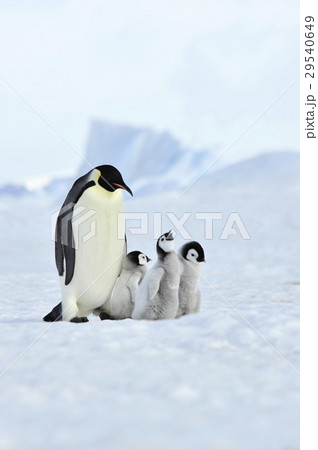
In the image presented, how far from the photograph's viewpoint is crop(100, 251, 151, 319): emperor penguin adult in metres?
1.63

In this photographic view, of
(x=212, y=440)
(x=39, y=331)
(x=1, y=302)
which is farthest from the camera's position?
(x=1, y=302)

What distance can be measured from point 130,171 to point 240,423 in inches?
220

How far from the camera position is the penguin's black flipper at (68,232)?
5.29 feet

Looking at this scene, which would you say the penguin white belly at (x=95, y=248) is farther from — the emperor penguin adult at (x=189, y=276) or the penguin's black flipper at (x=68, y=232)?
the emperor penguin adult at (x=189, y=276)

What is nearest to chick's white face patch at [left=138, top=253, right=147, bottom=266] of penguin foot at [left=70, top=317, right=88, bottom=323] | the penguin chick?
the penguin chick

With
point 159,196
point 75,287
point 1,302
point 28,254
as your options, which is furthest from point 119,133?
point 75,287

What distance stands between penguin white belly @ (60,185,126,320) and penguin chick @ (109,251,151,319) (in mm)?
29

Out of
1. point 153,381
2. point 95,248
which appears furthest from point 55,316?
point 153,381

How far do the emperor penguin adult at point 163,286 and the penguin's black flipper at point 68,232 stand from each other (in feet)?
0.77

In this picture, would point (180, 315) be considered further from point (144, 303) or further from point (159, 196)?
point (159, 196)

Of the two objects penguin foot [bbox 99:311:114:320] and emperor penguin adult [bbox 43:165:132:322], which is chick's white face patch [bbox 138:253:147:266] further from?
penguin foot [bbox 99:311:114:320]

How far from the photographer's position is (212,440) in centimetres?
84

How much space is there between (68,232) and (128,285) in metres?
0.23

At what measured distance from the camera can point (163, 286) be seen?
59.9 inches
